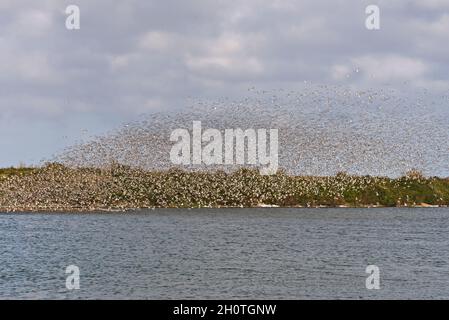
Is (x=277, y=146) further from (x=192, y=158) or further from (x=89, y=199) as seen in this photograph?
(x=89, y=199)

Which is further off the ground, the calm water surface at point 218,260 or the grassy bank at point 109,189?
the grassy bank at point 109,189

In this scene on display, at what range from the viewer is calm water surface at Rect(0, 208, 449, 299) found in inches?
2021

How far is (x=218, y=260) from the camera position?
69875mm

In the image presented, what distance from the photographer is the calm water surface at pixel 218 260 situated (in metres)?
51.3

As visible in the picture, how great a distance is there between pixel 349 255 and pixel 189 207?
378 ft

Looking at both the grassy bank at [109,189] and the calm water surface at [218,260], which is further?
the grassy bank at [109,189]

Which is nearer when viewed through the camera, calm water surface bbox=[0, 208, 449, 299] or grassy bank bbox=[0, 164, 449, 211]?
calm water surface bbox=[0, 208, 449, 299]

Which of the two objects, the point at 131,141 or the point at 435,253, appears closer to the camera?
the point at 435,253

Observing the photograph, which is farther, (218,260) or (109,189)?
(109,189)

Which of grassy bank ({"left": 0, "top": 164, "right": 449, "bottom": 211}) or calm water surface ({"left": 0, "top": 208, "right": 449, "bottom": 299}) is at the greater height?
grassy bank ({"left": 0, "top": 164, "right": 449, "bottom": 211})

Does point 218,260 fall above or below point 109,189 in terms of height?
below
